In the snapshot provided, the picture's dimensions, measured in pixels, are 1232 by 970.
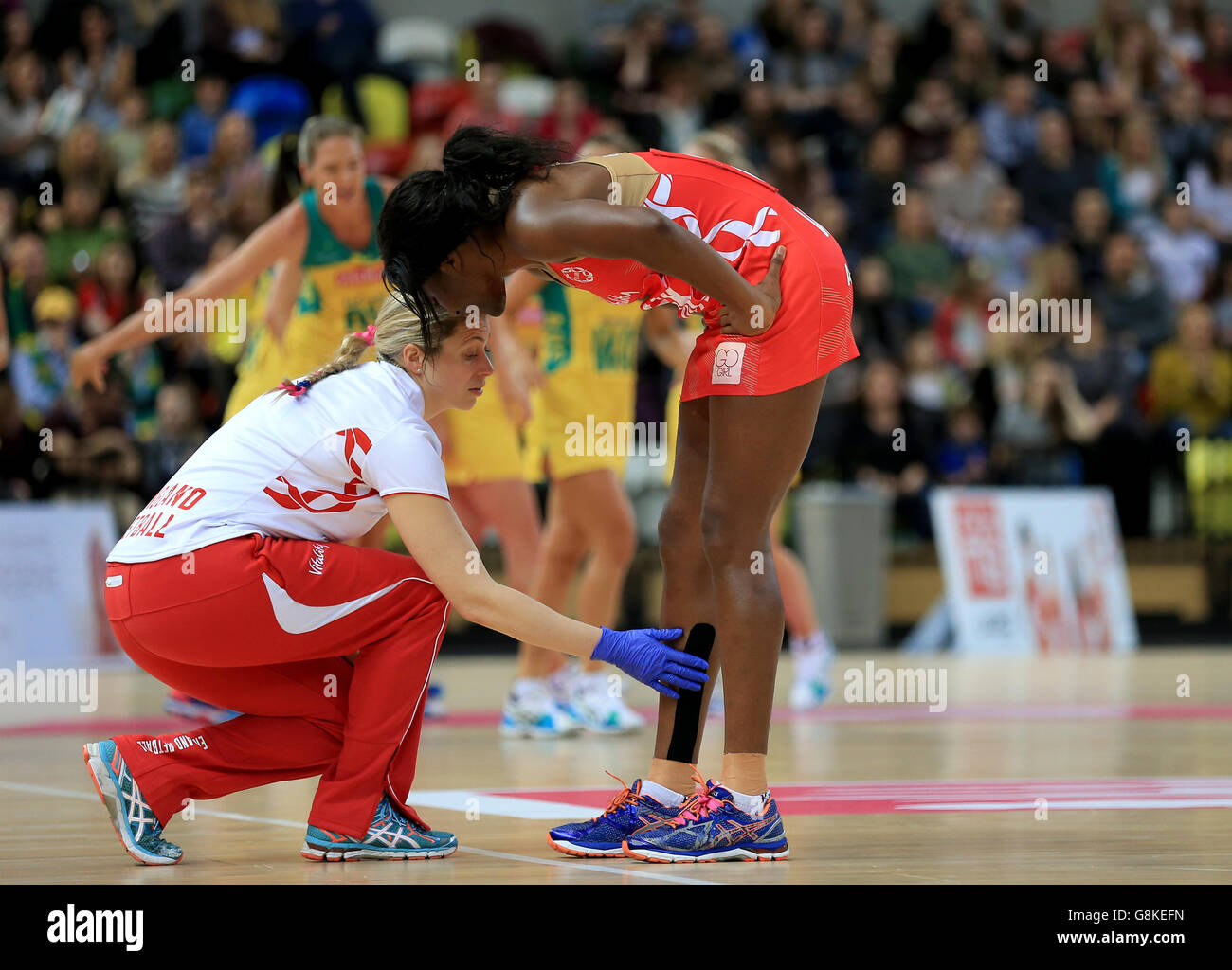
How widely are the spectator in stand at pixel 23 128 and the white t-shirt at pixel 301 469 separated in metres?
8.67

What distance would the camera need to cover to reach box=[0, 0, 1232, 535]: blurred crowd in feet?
33.4

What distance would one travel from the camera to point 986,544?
10.5 m

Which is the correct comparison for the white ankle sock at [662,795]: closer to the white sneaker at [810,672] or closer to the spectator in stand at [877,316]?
the white sneaker at [810,672]

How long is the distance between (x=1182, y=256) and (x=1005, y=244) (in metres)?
1.43

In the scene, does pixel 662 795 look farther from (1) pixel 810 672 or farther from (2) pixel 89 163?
(2) pixel 89 163

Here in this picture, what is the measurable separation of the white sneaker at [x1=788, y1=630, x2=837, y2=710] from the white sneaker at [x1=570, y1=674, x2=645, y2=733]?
44.9 inches

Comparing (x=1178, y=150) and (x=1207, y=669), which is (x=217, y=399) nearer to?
(x=1207, y=669)

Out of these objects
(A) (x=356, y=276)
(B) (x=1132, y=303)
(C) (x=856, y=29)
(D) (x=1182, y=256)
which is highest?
(C) (x=856, y=29)

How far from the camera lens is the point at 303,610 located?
10.6 feet

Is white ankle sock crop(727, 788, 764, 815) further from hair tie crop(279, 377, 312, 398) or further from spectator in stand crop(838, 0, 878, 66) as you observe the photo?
spectator in stand crop(838, 0, 878, 66)

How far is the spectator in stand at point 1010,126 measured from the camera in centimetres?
1382

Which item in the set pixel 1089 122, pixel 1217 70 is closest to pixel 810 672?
pixel 1089 122
